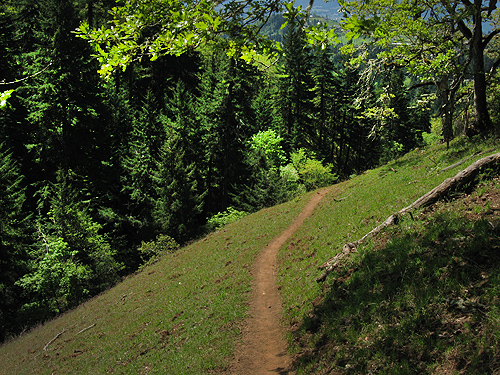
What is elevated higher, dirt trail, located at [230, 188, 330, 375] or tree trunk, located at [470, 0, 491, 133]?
tree trunk, located at [470, 0, 491, 133]

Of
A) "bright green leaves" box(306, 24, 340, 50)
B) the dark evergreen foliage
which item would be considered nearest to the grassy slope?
"bright green leaves" box(306, 24, 340, 50)

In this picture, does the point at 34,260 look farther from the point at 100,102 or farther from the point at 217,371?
the point at 217,371

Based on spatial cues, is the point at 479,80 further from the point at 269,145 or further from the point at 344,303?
the point at 269,145

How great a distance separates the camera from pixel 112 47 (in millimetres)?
4914

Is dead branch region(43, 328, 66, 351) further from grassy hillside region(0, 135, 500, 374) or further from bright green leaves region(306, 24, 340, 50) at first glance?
bright green leaves region(306, 24, 340, 50)

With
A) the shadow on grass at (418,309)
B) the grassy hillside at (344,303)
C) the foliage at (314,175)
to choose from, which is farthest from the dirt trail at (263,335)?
the foliage at (314,175)

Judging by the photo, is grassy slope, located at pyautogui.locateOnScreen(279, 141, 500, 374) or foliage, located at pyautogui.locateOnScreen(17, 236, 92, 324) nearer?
grassy slope, located at pyautogui.locateOnScreen(279, 141, 500, 374)

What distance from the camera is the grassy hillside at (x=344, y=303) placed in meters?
5.65

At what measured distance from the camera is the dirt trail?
832 cm

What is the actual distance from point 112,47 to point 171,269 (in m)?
17.4

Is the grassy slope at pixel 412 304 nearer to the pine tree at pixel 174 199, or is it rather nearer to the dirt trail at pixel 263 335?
the dirt trail at pixel 263 335

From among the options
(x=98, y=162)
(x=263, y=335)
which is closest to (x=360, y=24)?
(x=263, y=335)

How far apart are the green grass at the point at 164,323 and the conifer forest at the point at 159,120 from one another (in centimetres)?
629

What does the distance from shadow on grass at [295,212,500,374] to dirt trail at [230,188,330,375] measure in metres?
0.77
